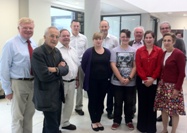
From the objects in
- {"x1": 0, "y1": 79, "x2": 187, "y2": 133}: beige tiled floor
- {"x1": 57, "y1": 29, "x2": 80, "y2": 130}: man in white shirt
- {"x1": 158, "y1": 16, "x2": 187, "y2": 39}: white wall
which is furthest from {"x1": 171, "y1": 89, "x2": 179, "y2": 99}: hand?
{"x1": 158, "y1": 16, "x2": 187, "y2": 39}: white wall

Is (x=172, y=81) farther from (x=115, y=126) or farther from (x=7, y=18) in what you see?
(x=7, y=18)

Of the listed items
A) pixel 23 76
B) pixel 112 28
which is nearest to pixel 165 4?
pixel 112 28

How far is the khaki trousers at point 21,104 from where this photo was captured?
240cm

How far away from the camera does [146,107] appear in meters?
3.04

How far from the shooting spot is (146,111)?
10.0ft

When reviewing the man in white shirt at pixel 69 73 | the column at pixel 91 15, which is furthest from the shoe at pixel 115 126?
the column at pixel 91 15

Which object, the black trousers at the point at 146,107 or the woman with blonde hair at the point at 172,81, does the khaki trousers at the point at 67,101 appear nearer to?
the black trousers at the point at 146,107

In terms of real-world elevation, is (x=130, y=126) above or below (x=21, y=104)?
below

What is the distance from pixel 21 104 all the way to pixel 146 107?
1682 mm

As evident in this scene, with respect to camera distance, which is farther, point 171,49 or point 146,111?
point 146,111

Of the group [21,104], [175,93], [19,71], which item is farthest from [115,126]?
[19,71]

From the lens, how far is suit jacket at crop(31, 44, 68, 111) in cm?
216

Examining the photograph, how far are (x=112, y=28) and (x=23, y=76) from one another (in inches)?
336

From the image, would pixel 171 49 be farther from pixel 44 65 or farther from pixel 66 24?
pixel 66 24
